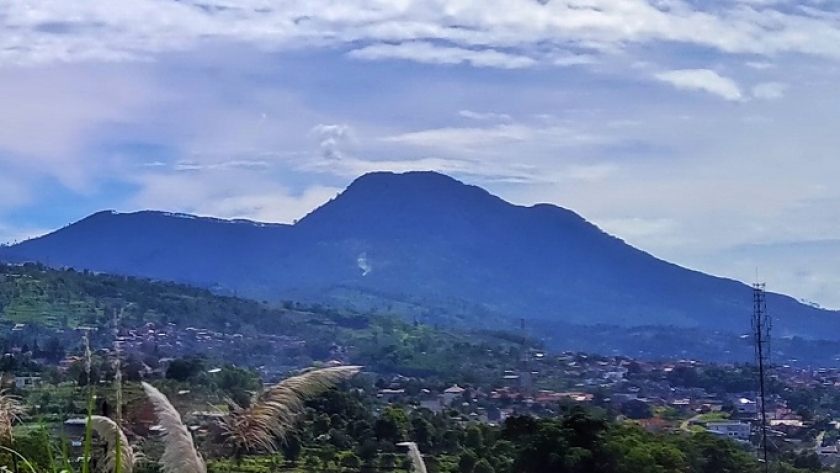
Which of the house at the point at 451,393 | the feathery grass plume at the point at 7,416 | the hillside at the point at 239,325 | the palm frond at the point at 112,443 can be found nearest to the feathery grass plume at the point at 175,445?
the palm frond at the point at 112,443

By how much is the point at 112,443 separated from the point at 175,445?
0.36 metres

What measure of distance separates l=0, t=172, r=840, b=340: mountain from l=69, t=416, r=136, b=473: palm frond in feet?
230

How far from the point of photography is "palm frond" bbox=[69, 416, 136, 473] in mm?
3088

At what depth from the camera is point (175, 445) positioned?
9.73ft

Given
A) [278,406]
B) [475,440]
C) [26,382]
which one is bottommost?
[475,440]

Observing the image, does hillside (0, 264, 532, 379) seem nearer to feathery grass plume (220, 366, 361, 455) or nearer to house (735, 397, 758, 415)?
house (735, 397, 758, 415)

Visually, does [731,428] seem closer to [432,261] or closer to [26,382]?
[26,382]

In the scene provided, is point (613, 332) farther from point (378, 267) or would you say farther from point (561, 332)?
point (378, 267)

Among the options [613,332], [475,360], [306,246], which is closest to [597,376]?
[475,360]

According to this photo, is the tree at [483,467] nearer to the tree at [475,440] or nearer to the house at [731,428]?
the tree at [475,440]

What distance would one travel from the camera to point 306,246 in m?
119

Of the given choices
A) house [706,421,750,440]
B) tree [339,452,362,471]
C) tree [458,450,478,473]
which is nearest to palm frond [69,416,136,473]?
tree [458,450,478,473]

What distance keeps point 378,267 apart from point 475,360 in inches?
2209

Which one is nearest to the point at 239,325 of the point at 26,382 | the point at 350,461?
the point at 350,461
